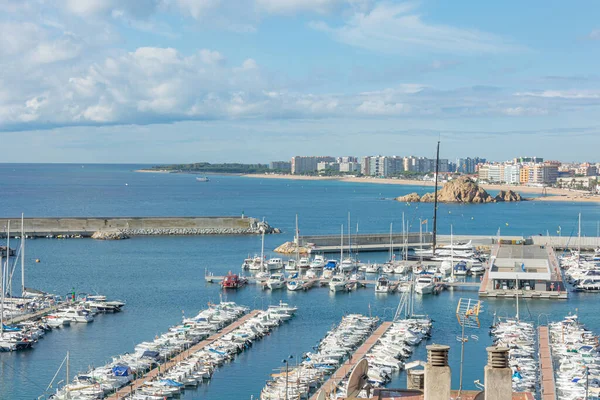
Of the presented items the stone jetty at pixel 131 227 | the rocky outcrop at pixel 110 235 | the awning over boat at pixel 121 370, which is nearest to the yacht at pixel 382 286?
the awning over boat at pixel 121 370

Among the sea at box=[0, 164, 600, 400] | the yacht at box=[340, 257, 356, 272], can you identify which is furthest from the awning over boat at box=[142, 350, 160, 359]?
the yacht at box=[340, 257, 356, 272]

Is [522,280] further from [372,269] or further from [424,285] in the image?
[372,269]

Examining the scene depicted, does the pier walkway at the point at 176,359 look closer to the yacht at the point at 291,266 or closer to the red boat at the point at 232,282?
the red boat at the point at 232,282

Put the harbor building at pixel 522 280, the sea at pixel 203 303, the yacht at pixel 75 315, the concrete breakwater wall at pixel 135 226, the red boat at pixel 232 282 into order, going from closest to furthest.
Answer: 1. the sea at pixel 203 303
2. the yacht at pixel 75 315
3. the harbor building at pixel 522 280
4. the red boat at pixel 232 282
5. the concrete breakwater wall at pixel 135 226

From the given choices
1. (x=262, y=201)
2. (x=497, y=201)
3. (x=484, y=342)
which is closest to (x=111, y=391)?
(x=484, y=342)

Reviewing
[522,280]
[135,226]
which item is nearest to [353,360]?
[522,280]

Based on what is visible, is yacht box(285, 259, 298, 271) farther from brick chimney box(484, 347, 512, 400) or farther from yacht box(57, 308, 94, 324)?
brick chimney box(484, 347, 512, 400)
